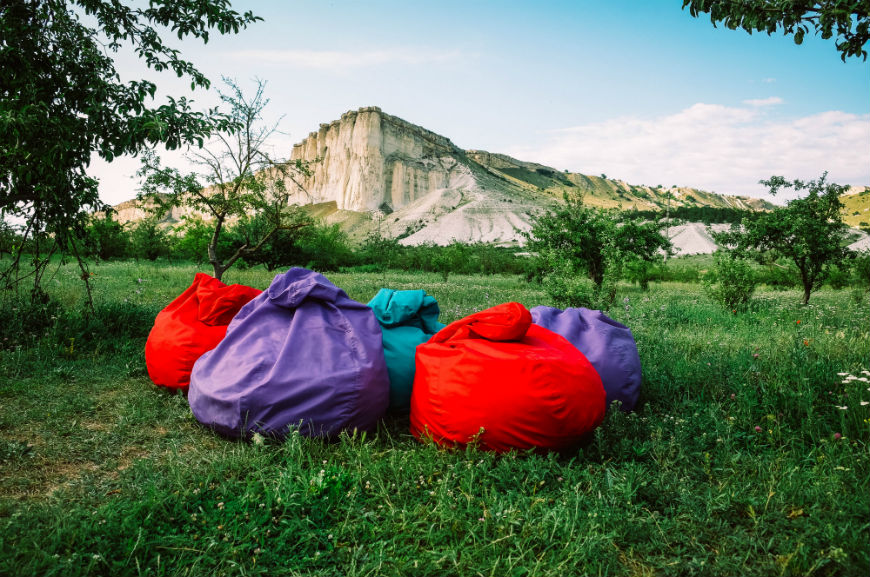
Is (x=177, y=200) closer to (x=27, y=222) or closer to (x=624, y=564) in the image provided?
(x=27, y=222)

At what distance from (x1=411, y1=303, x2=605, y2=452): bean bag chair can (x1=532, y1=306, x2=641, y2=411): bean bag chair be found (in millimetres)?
551

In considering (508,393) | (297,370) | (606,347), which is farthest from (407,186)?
(508,393)

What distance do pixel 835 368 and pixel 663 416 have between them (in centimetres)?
154

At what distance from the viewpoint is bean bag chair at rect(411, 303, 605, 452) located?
8.96ft

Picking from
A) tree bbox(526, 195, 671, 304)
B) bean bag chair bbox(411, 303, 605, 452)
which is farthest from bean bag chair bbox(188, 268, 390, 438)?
tree bbox(526, 195, 671, 304)

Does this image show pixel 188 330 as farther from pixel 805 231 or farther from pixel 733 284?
pixel 805 231

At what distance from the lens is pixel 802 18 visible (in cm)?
296

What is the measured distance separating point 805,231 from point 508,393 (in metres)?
11.4

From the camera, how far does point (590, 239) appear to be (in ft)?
32.1

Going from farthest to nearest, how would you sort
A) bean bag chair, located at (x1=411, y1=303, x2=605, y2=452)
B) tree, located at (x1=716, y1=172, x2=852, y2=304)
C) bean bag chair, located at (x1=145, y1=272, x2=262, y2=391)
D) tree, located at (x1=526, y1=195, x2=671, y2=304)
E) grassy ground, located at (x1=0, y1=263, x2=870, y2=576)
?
tree, located at (x1=716, y1=172, x2=852, y2=304) → tree, located at (x1=526, y1=195, x2=671, y2=304) → bean bag chair, located at (x1=145, y1=272, x2=262, y2=391) → bean bag chair, located at (x1=411, y1=303, x2=605, y2=452) → grassy ground, located at (x1=0, y1=263, x2=870, y2=576)

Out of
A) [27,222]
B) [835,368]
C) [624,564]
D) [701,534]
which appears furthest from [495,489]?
[27,222]

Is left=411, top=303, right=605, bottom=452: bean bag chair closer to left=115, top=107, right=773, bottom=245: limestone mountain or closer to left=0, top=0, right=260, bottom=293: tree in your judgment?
left=0, top=0, right=260, bottom=293: tree

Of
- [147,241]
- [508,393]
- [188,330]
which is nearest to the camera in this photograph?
[508,393]

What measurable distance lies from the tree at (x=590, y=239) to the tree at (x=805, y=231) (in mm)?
2577
